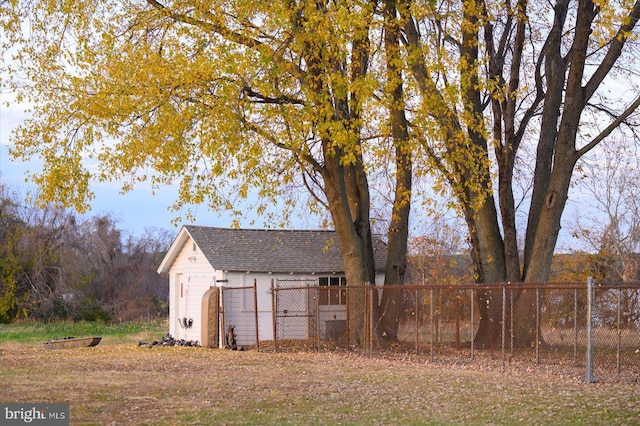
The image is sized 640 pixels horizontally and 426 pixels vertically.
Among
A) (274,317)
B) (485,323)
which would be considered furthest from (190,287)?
(485,323)

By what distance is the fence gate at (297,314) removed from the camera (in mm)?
Answer: 25672

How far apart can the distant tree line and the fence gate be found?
19.6 m

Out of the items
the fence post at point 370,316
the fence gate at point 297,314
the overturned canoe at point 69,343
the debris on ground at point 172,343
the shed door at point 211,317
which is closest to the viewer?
the fence post at point 370,316

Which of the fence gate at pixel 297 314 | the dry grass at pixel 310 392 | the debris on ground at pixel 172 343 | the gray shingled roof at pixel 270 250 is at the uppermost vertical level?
the gray shingled roof at pixel 270 250

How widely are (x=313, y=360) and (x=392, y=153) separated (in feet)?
24.9

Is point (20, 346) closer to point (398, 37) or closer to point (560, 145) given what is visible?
point (398, 37)

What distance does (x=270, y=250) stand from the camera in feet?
96.9

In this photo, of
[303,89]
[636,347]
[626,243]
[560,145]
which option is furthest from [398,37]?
[626,243]

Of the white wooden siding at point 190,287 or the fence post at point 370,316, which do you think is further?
the white wooden siding at point 190,287

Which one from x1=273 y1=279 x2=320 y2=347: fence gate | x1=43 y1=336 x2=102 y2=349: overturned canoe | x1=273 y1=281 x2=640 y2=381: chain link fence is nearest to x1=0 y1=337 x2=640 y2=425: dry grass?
x1=273 y1=281 x2=640 y2=381: chain link fence

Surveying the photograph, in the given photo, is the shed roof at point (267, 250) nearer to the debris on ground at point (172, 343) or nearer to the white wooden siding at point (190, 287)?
the white wooden siding at point (190, 287)

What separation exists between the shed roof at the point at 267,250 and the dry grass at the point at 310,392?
674 cm

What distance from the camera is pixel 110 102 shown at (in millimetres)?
21078

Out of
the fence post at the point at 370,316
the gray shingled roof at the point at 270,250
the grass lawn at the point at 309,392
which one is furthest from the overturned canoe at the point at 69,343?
the fence post at the point at 370,316
